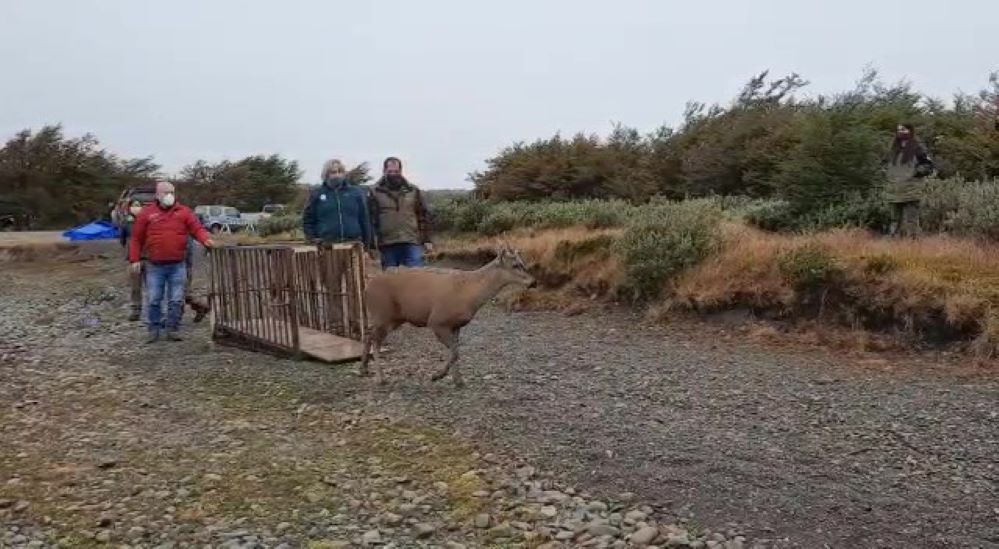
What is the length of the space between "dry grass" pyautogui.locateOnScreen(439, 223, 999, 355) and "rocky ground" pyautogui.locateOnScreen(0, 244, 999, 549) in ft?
2.22

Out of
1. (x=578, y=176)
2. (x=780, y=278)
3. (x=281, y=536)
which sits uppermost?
(x=578, y=176)

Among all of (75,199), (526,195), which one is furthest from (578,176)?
(75,199)

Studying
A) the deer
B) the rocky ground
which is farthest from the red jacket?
the deer

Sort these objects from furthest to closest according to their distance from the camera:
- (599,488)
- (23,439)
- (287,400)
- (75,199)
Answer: (75,199)
(287,400)
(23,439)
(599,488)

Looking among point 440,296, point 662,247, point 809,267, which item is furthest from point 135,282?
point 809,267

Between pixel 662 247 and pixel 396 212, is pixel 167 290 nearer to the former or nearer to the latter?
pixel 396 212

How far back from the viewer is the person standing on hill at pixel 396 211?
37.6 ft

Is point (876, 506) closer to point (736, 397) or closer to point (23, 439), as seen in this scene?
point (736, 397)

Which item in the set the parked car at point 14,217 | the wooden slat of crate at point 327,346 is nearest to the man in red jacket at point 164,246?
the wooden slat of crate at point 327,346

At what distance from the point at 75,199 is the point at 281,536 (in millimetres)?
44838

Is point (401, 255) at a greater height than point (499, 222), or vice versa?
point (499, 222)

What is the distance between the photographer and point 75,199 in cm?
4559

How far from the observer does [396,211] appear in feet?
37.8

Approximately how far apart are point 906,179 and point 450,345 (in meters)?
8.29
